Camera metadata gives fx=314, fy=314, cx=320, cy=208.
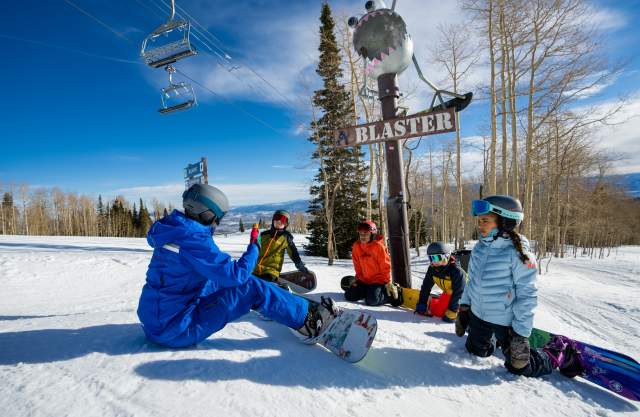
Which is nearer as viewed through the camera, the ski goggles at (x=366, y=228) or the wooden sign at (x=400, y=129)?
the wooden sign at (x=400, y=129)

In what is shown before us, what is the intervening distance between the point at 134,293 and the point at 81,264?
11.4ft

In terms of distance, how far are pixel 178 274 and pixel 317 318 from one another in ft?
3.87

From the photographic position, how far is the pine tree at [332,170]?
40.7 ft

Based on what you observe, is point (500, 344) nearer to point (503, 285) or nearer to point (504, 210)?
point (503, 285)

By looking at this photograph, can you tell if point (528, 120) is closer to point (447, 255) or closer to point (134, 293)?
point (447, 255)

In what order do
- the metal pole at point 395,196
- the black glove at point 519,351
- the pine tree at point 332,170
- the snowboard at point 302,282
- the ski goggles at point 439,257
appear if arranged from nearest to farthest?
the black glove at point 519,351 < the ski goggles at point 439,257 < the metal pole at point 395,196 < the snowboard at point 302,282 < the pine tree at point 332,170

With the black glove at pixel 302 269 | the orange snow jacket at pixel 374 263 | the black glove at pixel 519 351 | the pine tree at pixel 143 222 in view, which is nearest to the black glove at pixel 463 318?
the black glove at pixel 519 351

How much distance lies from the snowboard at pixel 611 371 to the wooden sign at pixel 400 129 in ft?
9.48

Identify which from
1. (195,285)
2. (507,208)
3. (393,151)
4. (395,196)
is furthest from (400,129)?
(195,285)

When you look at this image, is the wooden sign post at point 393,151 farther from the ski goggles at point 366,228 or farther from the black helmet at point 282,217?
the black helmet at point 282,217

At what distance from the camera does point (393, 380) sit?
2225 mm

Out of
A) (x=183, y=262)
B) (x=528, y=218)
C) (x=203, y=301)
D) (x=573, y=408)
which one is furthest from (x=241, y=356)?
(x=528, y=218)

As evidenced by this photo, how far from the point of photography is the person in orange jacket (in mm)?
4449

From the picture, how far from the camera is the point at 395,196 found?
16.2 feet
